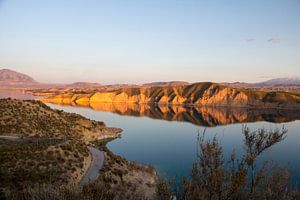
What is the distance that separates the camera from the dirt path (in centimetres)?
2052

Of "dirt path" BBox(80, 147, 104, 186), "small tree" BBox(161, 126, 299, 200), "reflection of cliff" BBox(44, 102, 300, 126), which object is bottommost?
"reflection of cliff" BBox(44, 102, 300, 126)

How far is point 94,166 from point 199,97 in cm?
12543

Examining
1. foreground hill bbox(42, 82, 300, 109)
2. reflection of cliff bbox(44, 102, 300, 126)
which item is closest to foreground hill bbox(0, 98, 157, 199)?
reflection of cliff bbox(44, 102, 300, 126)

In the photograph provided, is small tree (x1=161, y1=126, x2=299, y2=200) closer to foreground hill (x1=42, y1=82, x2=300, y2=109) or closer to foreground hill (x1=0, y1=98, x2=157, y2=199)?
foreground hill (x1=0, y1=98, x2=157, y2=199)

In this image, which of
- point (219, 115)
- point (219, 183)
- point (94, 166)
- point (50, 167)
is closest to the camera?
point (219, 183)

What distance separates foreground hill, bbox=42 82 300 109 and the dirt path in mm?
106125

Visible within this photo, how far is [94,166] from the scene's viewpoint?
23562mm

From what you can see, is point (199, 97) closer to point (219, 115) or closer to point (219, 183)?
point (219, 115)

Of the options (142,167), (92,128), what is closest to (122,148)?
(92,128)

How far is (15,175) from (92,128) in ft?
110

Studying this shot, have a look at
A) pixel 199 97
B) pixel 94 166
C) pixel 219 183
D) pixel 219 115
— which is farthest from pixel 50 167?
pixel 199 97

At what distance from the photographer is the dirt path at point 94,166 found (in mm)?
20516

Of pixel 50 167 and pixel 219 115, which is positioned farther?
pixel 219 115

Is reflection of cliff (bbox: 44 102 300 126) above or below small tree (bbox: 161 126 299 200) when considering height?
below
